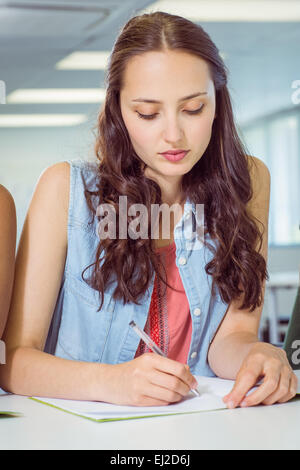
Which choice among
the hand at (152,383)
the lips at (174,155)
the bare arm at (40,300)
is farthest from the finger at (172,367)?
the lips at (174,155)

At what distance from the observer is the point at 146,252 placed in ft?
3.90

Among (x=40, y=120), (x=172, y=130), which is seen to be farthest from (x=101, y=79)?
(x=172, y=130)

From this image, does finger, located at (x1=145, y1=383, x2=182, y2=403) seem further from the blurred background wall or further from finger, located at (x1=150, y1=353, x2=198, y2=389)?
the blurred background wall

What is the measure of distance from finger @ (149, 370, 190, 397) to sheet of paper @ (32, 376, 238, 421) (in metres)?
0.03

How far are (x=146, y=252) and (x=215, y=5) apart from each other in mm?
3791

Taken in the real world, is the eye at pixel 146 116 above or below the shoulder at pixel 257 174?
above

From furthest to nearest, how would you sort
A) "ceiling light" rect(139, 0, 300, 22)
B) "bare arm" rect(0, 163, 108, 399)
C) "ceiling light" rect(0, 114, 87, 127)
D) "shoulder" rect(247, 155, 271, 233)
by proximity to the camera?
1. "ceiling light" rect(0, 114, 87, 127)
2. "ceiling light" rect(139, 0, 300, 22)
3. "shoulder" rect(247, 155, 271, 233)
4. "bare arm" rect(0, 163, 108, 399)

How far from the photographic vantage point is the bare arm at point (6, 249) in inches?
39.2

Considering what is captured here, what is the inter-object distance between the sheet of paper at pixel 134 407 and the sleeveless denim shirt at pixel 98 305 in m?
0.27

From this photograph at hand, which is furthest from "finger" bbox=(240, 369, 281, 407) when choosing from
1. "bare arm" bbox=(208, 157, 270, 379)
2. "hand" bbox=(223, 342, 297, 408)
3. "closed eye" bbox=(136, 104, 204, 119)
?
"closed eye" bbox=(136, 104, 204, 119)

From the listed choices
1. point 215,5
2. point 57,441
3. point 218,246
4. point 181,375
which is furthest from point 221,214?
point 215,5

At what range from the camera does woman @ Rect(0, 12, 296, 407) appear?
1.08 m

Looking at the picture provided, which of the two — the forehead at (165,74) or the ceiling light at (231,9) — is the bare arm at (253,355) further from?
the ceiling light at (231,9)
